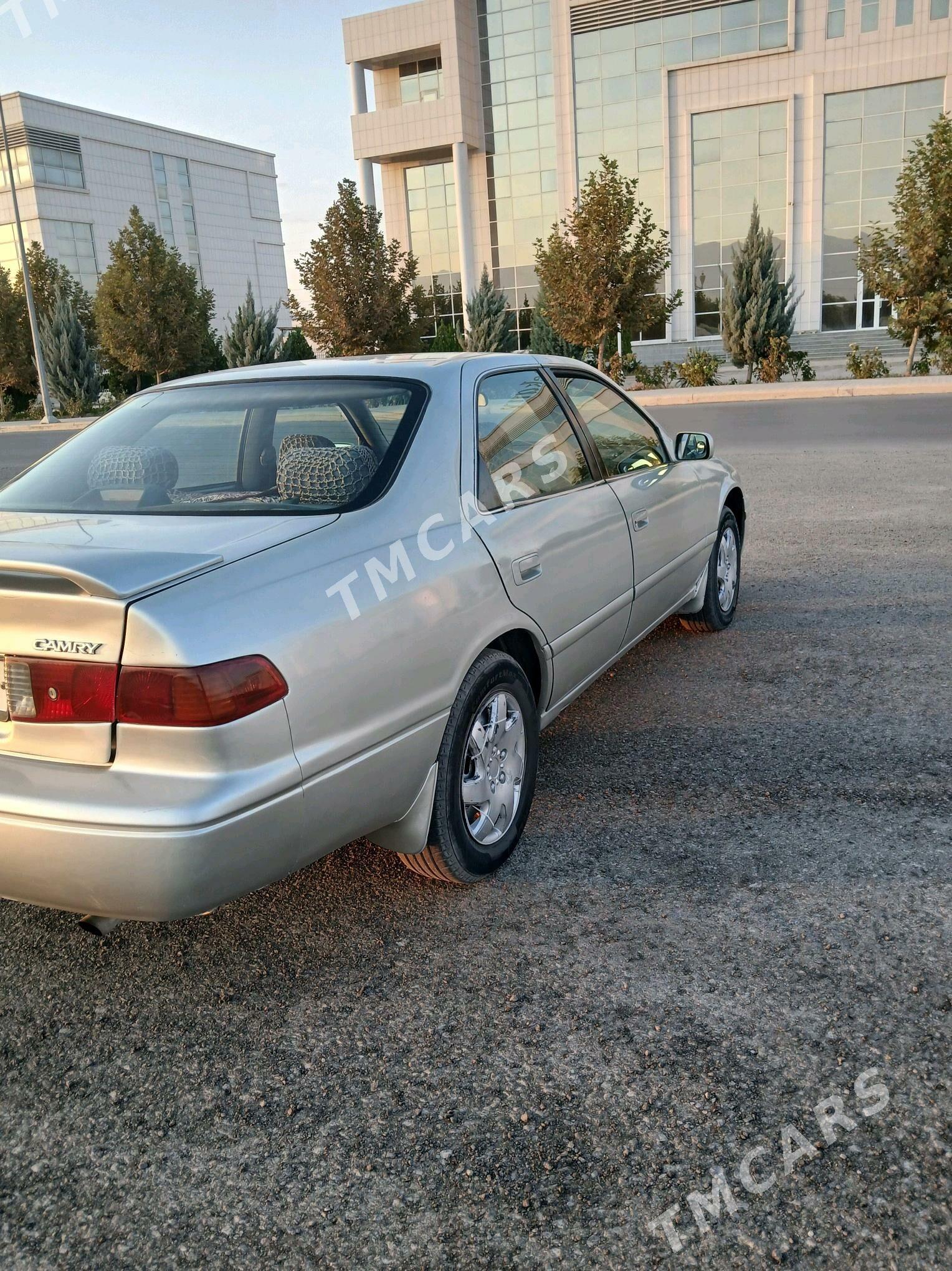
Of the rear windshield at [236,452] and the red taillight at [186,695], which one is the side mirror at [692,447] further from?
the red taillight at [186,695]

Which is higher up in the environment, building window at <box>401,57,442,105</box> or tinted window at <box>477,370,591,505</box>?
building window at <box>401,57,442,105</box>

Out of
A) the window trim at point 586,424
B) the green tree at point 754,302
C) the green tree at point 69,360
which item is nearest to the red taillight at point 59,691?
the window trim at point 586,424

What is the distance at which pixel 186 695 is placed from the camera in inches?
91.7

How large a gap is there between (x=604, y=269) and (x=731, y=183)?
59.0ft

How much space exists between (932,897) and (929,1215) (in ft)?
4.20

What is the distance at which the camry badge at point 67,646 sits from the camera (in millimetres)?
2377

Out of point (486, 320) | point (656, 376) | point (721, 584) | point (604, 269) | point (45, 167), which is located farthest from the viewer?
point (45, 167)

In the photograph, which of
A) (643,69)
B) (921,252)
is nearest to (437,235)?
(643,69)

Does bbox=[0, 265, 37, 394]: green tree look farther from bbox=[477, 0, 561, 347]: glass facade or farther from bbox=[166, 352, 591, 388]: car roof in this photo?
bbox=[166, 352, 591, 388]: car roof

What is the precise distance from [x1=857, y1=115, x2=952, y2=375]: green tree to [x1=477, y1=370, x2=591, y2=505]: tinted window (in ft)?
87.8

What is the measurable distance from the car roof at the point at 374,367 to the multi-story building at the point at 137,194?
70327 millimetres

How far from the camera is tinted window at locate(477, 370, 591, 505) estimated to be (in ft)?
11.9

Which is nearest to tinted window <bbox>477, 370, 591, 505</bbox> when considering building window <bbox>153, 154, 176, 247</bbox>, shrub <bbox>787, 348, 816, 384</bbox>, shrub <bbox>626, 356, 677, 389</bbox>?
shrub <bbox>787, 348, 816, 384</bbox>

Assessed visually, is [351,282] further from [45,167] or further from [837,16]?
[45,167]
